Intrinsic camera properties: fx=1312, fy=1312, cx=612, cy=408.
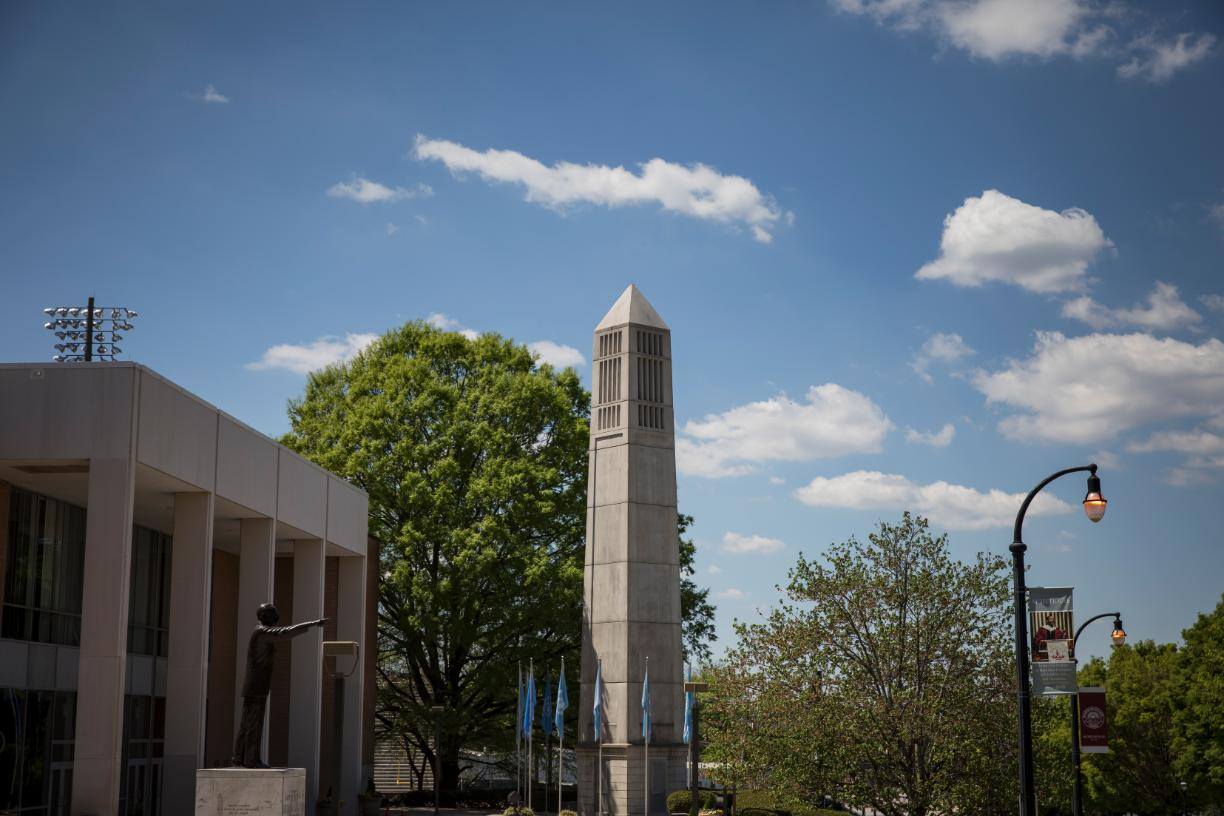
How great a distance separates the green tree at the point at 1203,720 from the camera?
51.2 metres

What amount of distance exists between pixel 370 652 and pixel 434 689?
6215mm

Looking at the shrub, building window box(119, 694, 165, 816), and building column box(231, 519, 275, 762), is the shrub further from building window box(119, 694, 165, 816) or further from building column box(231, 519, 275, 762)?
building window box(119, 694, 165, 816)

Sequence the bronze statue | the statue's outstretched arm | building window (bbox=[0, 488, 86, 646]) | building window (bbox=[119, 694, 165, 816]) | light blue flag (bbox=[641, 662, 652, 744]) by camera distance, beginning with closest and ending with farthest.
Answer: the statue's outstretched arm, the bronze statue, building window (bbox=[0, 488, 86, 646]), building window (bbox=[119, 694, 165, 816]), light blue flag (bbox=[641, 662, 652, 744])

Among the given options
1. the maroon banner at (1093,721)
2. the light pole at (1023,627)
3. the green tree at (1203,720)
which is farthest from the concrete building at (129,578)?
the green tree at (1203,720)

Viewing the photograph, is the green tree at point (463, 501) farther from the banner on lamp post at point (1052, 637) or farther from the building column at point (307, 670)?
the banner on lamp post at point (1052, 637)

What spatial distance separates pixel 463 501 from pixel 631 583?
10.3m

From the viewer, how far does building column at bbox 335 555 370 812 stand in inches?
1735

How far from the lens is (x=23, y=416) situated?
27.9m

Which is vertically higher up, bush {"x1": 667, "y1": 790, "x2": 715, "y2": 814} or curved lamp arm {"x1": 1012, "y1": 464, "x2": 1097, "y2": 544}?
curved lamp arm {"x1": 1012, "y1": 464, "x2": 1097, "y2": 544}

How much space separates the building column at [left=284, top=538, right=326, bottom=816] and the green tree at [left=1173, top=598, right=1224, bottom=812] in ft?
112

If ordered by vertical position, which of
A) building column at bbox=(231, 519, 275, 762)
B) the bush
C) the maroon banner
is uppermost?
building column at bbox=(231, 519, 275, 762)

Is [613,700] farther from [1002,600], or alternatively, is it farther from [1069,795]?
[1069,795]

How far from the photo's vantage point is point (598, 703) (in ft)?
137

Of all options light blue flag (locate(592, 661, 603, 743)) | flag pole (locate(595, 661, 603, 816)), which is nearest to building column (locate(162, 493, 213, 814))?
light blue flag (locate(592, 661, 603, 743))
